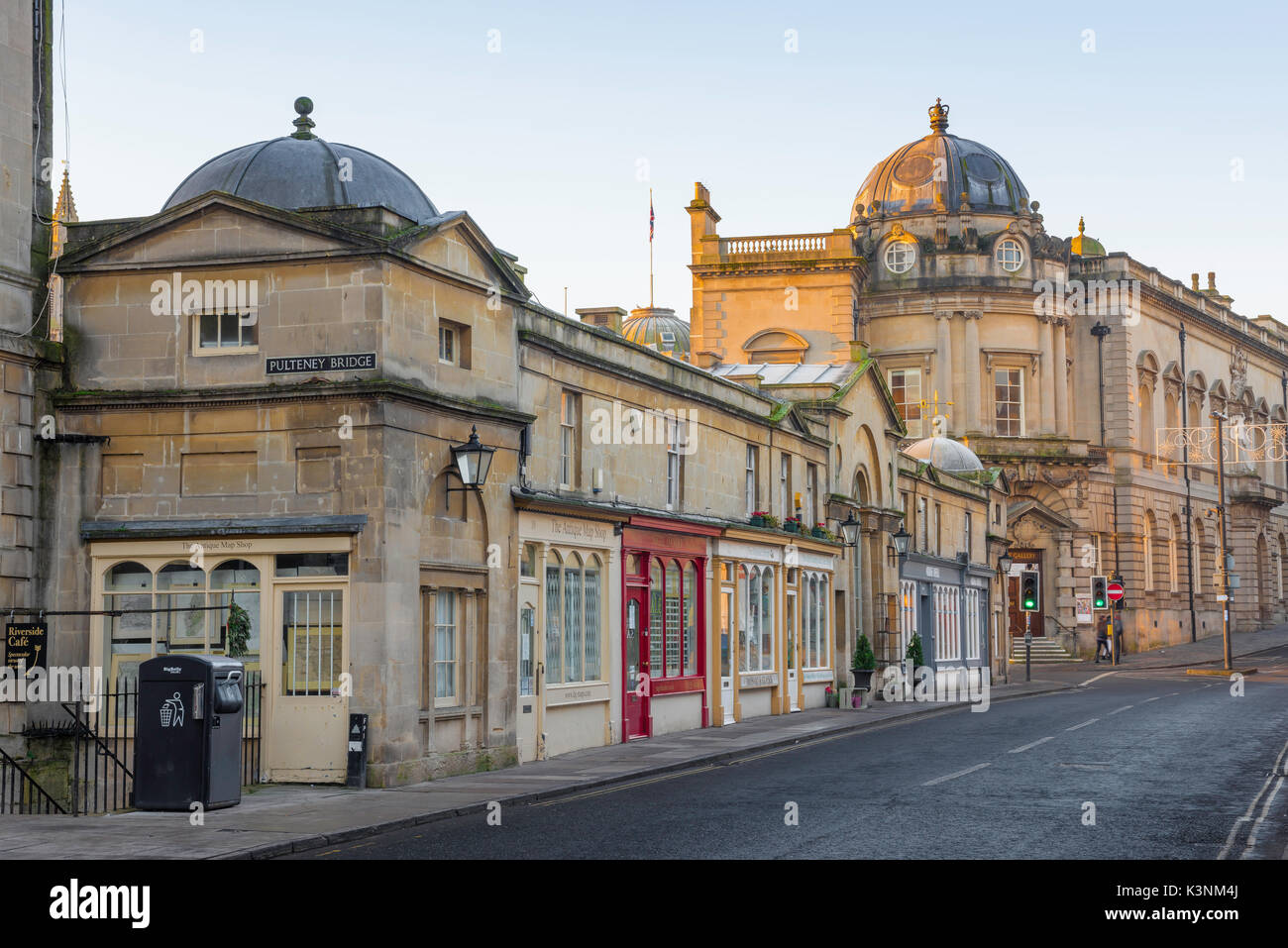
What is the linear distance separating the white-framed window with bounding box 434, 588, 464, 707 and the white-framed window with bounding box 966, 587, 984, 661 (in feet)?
107

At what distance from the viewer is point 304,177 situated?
864 inches

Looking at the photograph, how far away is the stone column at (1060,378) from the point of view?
221 ft

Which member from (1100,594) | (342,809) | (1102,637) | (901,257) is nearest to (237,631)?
(342,809)

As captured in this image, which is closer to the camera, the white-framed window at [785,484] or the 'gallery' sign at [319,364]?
the 'gallery' sign at [319,364]

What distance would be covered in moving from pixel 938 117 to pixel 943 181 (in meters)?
5.90

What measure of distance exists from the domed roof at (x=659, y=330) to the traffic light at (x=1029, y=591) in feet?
61.0

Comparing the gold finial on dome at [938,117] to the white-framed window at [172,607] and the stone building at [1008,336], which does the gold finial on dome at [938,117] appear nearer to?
the stone building at [1008,336]

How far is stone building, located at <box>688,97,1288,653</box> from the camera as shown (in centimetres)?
6222

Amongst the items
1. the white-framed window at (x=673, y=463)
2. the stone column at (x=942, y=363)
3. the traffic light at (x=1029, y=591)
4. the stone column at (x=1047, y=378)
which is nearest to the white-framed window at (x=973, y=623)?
the traffic light at (x=1029, y=591)

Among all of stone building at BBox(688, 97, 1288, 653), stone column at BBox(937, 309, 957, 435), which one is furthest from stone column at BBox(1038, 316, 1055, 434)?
stone column at BBox(937, 309, 957, 435)

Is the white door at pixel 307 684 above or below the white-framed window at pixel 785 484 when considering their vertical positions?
below

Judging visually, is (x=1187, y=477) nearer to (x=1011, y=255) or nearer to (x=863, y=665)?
(x=1011, y=255)

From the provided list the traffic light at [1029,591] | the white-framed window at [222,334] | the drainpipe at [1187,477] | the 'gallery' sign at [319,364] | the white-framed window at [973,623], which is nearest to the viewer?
the 'gallery' sign at [319,364]
